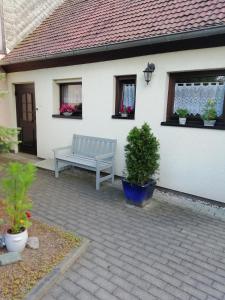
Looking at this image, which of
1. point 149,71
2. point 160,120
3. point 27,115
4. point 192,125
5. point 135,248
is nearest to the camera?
point 135,248

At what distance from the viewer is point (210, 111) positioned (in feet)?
13.7

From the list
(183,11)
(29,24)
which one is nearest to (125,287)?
(183,11)

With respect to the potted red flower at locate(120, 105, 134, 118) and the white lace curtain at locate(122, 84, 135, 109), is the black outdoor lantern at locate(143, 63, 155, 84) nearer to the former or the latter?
the white lace curtain at locate(122, 84, 135, 109)

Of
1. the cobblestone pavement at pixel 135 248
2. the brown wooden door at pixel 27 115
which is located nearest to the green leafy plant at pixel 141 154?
the cobblestone pavement at pixel 135 248

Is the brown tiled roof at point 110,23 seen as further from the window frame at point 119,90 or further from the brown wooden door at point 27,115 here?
the brown wooden door at point 27,115

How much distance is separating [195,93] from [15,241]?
3.85m

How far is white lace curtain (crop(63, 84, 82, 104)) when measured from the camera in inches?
255

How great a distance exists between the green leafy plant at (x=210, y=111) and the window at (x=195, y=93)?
89 mm

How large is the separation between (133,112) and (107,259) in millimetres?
3347

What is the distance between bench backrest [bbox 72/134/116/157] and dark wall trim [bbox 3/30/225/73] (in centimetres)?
A: 183

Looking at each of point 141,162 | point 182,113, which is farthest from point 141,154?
point 182,113

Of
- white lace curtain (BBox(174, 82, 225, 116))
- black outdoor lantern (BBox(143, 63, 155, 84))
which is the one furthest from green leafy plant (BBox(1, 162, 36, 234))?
white lace curtain (BBox(174, 82, 225, 116))

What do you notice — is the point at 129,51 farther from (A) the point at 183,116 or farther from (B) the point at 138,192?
(B) the point at 138,192

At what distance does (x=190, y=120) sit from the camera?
4.56 metres
